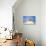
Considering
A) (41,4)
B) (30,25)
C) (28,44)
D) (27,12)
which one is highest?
(41,4)

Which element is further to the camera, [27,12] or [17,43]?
[27,12]

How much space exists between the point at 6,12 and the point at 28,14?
4.69 feet

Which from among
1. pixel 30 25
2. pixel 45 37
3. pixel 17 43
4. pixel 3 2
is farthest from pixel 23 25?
pixel 17 43

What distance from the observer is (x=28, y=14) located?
5.42m

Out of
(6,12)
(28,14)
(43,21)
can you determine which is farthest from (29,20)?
(6,12)

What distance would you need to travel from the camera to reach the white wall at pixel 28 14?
540 centimetres

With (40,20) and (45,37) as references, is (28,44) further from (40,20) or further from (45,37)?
(40,20)

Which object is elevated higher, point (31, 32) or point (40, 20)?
point (40, 20)

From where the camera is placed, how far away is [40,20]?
548 cm

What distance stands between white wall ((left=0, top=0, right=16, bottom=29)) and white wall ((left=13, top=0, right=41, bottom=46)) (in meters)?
1.09

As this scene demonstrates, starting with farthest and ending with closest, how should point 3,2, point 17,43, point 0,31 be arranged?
point 3,2
point 0,31
point 17,43

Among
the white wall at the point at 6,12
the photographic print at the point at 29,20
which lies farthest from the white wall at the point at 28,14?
the white wall at the point at 6,12

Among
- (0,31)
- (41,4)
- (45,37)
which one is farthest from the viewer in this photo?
(41,4)

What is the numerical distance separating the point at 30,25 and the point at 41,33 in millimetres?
641
